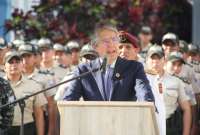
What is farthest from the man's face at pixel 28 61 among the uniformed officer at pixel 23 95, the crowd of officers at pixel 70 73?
the uniformed officer at pixel 23 95

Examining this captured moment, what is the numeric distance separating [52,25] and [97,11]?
0.89 metres

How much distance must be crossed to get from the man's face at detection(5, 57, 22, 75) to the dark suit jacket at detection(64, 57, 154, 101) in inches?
99.0

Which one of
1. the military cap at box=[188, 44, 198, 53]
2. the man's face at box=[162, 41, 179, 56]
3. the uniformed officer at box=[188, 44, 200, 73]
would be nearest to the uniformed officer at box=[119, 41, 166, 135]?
the man's face at box=[162, 41, 179, 56]

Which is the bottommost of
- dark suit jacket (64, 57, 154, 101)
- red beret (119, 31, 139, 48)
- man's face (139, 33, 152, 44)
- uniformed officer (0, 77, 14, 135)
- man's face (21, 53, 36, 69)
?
uniformed officer (0, 77, 14, 135)

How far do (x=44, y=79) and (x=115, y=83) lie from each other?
145 inches

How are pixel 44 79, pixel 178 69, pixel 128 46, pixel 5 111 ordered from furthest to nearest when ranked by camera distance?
1. pixel 178 69
2. pixel 44 79
3. pixel 128 46
4. pixel 5 111

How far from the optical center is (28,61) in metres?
12.6

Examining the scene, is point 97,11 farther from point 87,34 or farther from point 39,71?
point 39,71

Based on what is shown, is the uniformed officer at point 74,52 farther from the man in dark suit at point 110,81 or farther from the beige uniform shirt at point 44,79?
the man in dark suit at point 110,81

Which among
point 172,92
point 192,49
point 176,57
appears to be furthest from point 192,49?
point 172,92

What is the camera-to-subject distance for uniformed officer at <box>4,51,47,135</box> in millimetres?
11453

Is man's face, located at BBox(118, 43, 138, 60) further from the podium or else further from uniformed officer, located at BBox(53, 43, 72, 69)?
uniformed officer, located at BBox(53, 43, 72, 69)

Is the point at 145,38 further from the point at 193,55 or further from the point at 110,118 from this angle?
the point at 110,118

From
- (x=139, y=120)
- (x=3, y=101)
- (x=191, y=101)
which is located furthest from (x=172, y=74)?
(x=139, y=120)
